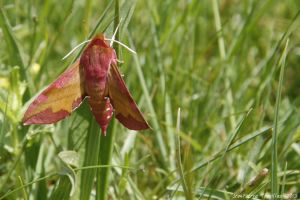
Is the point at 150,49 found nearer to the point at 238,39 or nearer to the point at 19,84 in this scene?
the point at 238,39

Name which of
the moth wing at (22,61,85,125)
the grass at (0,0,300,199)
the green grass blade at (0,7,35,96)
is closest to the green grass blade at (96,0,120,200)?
the grass at (0,0,300,199)

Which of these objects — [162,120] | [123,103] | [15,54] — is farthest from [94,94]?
[162,120]

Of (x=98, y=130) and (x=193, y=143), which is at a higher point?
(x=98, y=130)

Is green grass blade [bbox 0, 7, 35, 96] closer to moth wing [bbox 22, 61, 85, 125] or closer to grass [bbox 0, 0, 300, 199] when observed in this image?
grass [bbox 0, 0, 300, 199]

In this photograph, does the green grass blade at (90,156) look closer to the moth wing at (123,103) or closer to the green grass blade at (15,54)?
the moth wing at (123,103)

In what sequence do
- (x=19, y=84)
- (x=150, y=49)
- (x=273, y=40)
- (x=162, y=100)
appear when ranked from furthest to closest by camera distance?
1. (x=273, y=40)
2. (x=150, y=49)
3. (x=162, y=100)
4. (x=19, y=84)

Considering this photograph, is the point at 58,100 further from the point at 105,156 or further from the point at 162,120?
the point at 162,120

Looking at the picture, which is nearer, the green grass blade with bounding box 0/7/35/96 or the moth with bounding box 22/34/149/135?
the moth with bounding box 22/34/149/135

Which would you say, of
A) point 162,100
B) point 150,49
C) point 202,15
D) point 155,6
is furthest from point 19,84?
point 202,15
